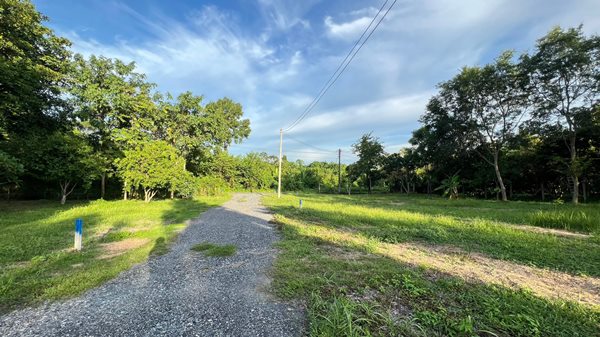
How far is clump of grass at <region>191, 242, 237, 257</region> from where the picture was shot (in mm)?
5863

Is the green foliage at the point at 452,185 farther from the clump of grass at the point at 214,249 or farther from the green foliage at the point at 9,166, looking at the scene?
the green foliage at the point at 9,166

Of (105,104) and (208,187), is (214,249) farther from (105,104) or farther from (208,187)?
(208,187)

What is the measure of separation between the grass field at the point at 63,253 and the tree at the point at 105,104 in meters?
10.3

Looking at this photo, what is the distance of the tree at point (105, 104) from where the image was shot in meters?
18.7

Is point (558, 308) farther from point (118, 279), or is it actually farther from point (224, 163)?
point (224, 163)

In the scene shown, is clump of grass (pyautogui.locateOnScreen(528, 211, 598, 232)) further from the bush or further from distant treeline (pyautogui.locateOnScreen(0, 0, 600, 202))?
the bush

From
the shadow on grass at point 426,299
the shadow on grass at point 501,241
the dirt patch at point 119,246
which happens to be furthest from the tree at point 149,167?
the shadow on grass at point 426,299

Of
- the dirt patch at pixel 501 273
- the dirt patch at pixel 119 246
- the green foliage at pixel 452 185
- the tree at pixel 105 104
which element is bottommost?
the dirt patch at pixel 119 246

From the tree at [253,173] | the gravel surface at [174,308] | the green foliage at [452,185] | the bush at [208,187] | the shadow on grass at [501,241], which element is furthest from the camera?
the tree at [253,173]

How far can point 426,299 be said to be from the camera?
3.49m

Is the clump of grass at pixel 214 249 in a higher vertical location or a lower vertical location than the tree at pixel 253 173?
lower

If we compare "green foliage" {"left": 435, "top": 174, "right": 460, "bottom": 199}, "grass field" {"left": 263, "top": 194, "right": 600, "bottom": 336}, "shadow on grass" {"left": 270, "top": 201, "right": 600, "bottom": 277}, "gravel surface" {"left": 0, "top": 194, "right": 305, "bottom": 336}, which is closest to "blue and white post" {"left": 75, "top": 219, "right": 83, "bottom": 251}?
"gravel surface" {"left": 0, "top": 194, "right": 305, "bottom": 336}

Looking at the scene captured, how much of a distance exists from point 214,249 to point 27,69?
16982 millimetres

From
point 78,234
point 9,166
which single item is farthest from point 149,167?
point 78,234
